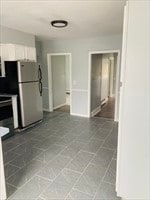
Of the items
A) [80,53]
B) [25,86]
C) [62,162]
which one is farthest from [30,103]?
[80,53]

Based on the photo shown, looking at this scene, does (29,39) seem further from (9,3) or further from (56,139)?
(56,139)

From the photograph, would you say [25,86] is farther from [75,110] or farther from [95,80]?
[95,80]

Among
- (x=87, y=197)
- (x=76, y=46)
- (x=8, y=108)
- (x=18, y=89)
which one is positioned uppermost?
(x=76, y=46)

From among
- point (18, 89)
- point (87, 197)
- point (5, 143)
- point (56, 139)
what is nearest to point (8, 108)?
point (18, 89)

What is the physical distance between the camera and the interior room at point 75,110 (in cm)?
157

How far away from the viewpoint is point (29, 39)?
14.8ft

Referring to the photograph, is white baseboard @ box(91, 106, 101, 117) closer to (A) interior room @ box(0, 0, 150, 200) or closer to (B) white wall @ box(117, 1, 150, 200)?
(A) interior room @ box(0, 0, 150, 200)

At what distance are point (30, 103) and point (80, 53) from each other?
89.8 inches

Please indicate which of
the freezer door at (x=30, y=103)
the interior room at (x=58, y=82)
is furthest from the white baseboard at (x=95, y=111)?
the freezer door at (x=30, y=103)

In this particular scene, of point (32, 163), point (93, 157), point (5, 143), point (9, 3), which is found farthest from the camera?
Result: point (5, 143)

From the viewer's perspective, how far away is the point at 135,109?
1573 mm

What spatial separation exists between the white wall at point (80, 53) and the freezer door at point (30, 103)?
1389 mm

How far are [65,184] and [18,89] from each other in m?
2.62

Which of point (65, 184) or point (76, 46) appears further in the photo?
point (76, 46)
